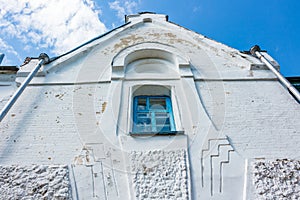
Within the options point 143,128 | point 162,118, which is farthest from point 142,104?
point 143,128

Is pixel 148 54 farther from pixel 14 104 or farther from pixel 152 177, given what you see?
pixel 152 177

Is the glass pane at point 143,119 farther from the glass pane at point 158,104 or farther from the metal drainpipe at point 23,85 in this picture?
the metal drainpipe at point 23,85

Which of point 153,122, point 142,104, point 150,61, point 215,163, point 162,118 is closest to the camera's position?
point 215,163

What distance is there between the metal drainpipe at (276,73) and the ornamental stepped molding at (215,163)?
1.88 metres

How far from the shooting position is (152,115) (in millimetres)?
5668

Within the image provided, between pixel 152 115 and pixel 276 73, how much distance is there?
2.76 metres

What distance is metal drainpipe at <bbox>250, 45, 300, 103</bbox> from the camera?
559 centimetres

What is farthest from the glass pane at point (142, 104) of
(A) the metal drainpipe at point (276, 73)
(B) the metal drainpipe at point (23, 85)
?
(A) the metal drainpipe at point (276, 73)

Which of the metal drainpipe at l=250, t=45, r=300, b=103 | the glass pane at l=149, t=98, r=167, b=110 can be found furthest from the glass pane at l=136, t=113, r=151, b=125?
the metal drainpipe at l=250, t=45, r=300, b=103

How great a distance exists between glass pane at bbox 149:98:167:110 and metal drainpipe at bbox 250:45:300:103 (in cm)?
240

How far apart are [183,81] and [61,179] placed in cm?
310

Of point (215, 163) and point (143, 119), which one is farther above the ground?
point (143, 119)

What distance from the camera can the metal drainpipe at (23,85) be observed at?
5011mm

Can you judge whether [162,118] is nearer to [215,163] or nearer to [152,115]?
[152,115]
